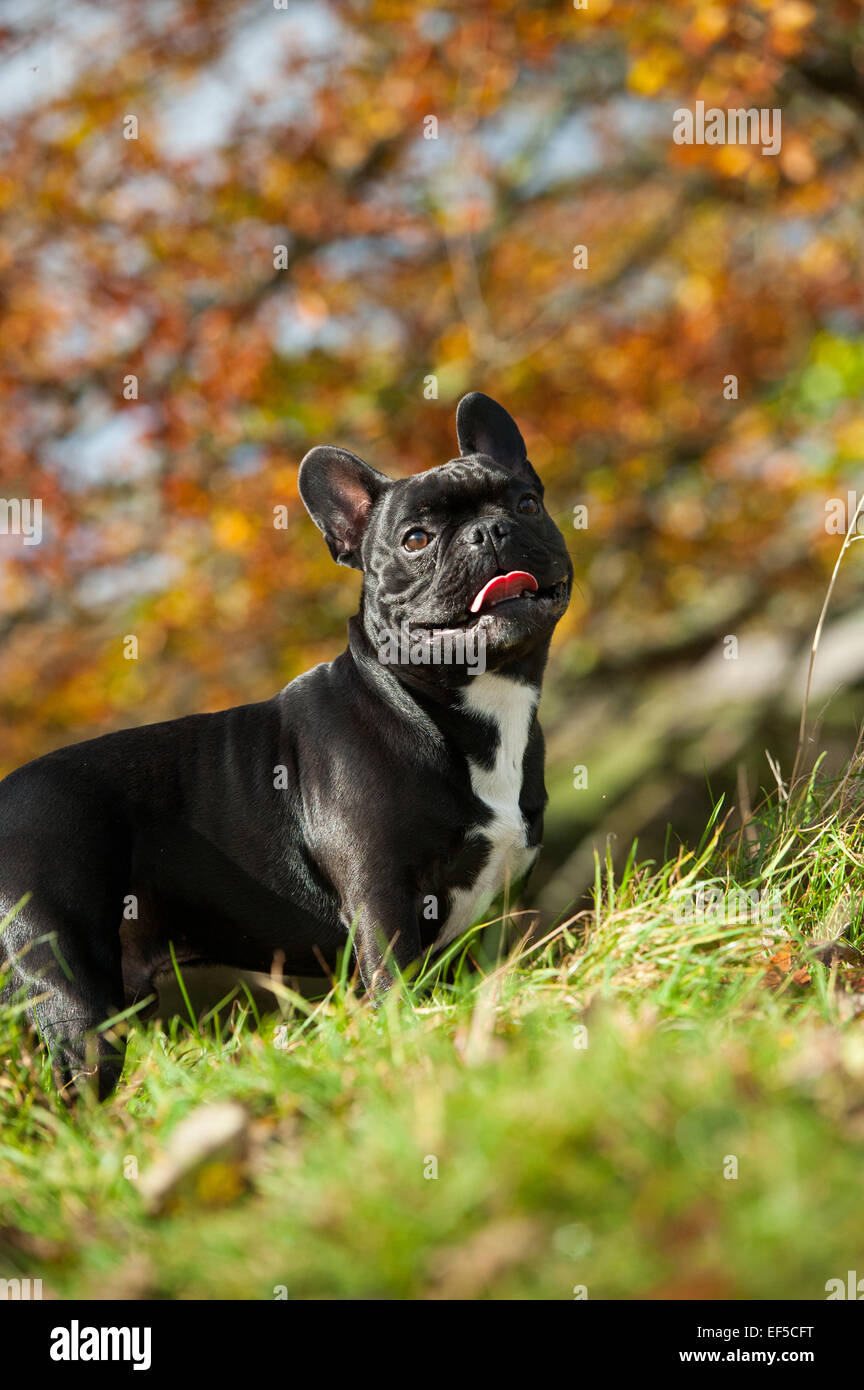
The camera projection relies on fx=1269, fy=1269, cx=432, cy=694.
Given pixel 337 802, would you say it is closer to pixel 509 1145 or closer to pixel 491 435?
pixel 491 435

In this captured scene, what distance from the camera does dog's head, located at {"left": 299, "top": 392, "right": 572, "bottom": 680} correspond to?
3654 mm

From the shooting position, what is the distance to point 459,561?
370cm

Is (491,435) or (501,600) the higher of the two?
(491,435)

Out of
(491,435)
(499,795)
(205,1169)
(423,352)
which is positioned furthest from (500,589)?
(423,352)

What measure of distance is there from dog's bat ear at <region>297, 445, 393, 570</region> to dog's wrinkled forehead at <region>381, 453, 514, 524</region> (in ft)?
0.70

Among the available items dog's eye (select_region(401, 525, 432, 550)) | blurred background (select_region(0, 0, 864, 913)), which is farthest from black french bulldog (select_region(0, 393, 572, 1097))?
blurred background (select_region(0, 0, 864, 913))

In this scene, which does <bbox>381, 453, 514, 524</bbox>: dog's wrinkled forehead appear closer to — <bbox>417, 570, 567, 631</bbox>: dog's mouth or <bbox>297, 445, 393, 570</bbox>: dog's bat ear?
<bbox>297, 445, 393, 570</bbox>: dog's bat ear

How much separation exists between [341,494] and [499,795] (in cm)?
116

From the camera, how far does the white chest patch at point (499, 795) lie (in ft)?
12.2

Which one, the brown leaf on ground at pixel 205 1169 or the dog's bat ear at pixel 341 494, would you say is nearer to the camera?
the brown leaf on ground at pixel 205 1169

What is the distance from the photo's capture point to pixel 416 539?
386 cm

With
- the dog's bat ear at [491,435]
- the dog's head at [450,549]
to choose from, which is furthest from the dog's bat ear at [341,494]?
the dog's bat ear at [491,435]

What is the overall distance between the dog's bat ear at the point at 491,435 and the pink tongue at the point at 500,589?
0.74 meters

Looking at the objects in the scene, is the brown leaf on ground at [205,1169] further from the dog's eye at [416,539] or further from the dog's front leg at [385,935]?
the dog's eye at [416,539]
